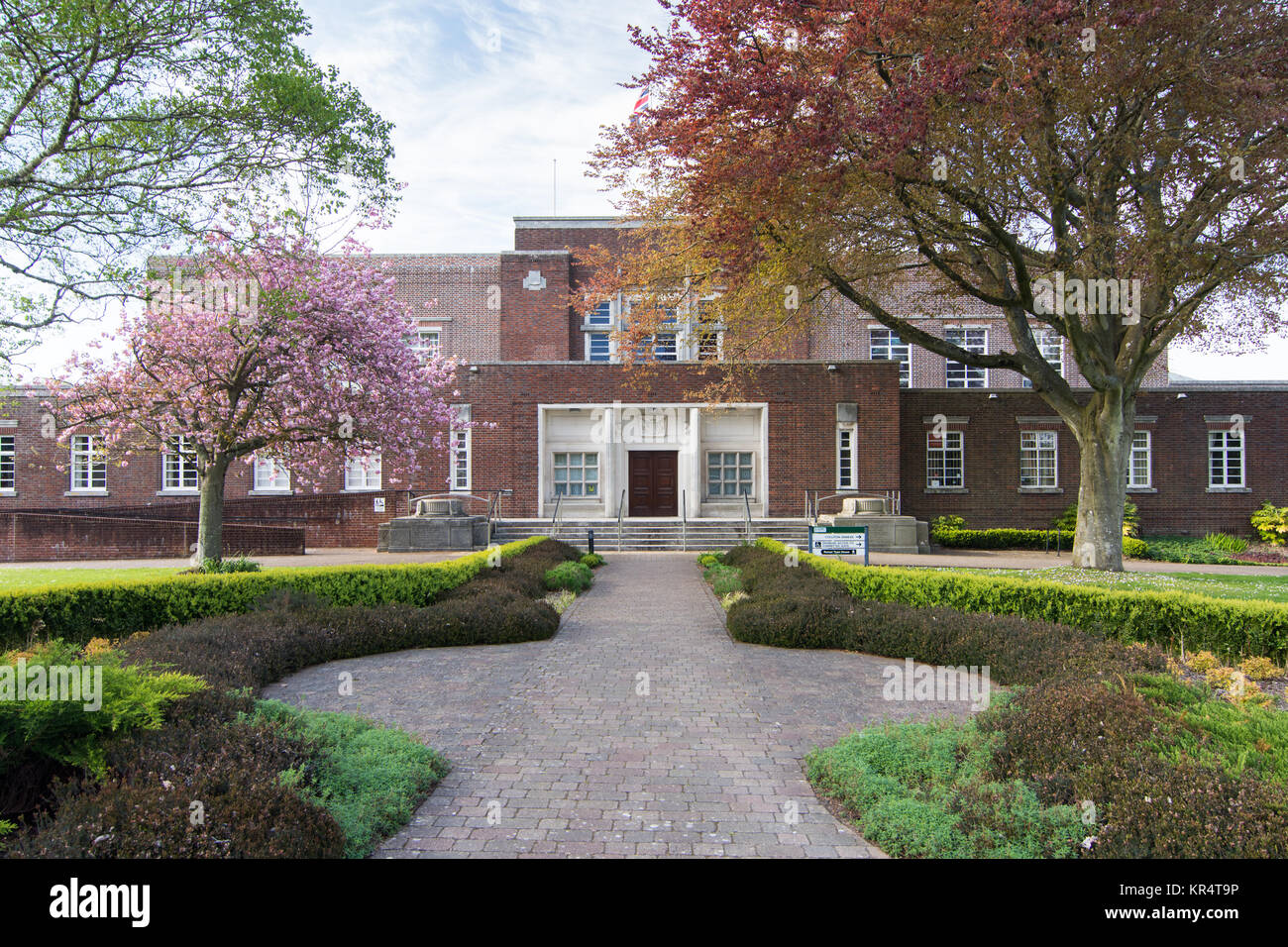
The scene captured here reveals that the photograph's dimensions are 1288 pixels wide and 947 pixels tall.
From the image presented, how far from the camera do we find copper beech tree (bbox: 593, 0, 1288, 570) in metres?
11.1

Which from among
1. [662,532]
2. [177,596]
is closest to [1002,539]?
[662,532]

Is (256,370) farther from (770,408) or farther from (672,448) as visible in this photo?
(770,408)

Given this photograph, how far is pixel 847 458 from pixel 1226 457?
15921 millimetres

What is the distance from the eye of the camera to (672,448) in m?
26.9

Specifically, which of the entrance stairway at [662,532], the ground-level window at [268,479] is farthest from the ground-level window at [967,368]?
the ground-level window at [268,479]

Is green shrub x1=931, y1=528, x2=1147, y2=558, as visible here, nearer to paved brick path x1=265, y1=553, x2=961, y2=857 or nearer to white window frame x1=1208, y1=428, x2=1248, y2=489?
white window frame x1=1208, y1=428, x2=1248, y2=489

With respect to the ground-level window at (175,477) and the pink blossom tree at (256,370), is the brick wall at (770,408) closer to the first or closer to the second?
the pink blossom tree at (256,370)

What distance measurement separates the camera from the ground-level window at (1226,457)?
2847 centimetres

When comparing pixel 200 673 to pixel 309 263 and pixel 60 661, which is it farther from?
pixel 309 263

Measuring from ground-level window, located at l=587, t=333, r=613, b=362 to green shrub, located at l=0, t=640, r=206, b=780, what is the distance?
85.3ft

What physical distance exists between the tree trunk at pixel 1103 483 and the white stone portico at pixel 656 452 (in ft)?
37.5

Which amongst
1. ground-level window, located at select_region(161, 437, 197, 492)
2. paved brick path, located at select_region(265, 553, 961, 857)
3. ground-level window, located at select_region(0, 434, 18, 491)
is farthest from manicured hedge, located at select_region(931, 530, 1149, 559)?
ground-level window, located at select_region(0, 434, 18, 491)
